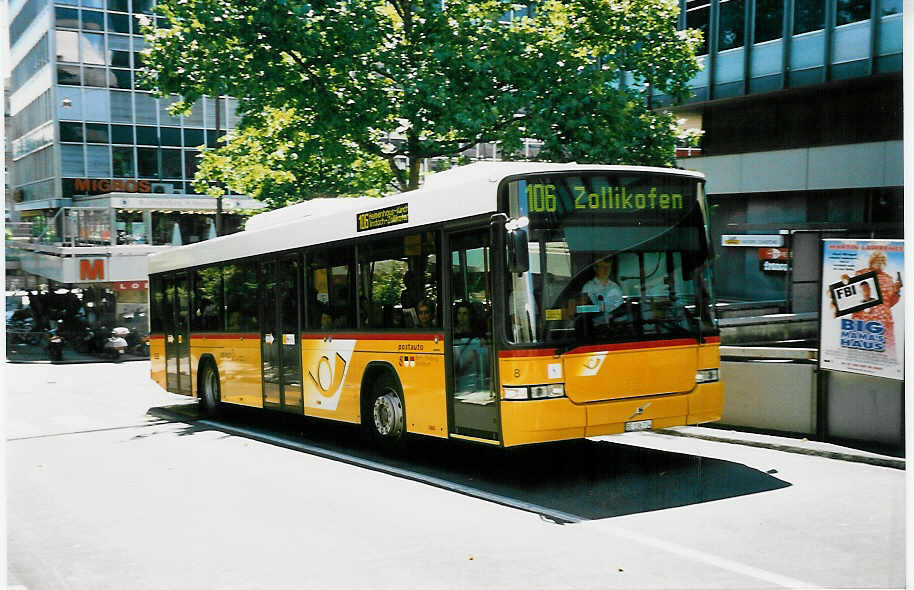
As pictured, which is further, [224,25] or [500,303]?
[224,25]

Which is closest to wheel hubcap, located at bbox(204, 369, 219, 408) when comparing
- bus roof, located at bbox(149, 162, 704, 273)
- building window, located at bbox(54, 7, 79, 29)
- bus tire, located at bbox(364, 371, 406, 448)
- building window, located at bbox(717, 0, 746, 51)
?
bus roof, located at bbox(149, 162, 704, 273)

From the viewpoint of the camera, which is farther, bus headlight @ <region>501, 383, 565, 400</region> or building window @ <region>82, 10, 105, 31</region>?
building window @ <region>82, 10, 105, 31</region>

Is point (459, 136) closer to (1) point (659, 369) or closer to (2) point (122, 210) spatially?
(1) point (659, 369)

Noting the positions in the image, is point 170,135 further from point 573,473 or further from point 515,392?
point 515,392

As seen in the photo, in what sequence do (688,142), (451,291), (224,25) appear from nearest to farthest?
(451,291) → (224,25) → (688,142)

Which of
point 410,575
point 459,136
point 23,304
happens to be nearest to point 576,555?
point 410,575

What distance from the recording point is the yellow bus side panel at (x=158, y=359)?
20.1 meters

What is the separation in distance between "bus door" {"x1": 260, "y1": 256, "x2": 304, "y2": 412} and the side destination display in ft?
6.83

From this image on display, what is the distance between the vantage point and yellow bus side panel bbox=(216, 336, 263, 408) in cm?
1565

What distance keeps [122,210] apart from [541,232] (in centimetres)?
3495

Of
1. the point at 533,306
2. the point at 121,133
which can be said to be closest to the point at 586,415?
the point at 533,306

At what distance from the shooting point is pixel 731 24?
28.1 metres

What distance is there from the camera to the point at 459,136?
19891 millimetres

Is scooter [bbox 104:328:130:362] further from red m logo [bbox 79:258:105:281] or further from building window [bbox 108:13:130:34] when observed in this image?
building window [bbox 108:13:130:34]
